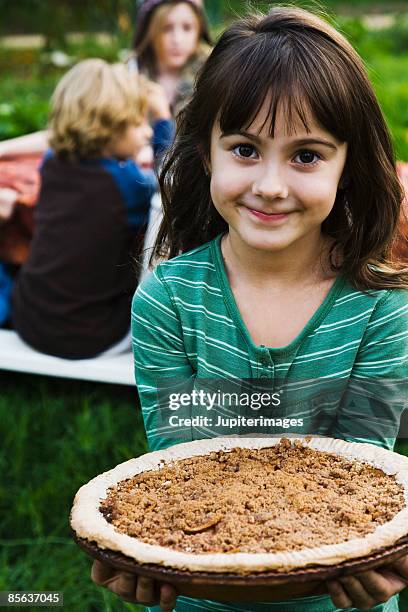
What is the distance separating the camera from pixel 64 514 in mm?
3084

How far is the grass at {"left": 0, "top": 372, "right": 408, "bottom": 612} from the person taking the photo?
2.78m

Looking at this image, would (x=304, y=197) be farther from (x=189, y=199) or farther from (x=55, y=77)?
(x=55, y=77)

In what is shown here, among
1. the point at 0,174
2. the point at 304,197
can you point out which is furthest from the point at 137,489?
the point at 0,174

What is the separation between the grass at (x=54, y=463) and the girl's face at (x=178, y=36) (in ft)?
7.49

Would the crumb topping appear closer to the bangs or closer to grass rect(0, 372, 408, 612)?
the bangs

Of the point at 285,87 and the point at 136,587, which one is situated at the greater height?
the point at 285,87

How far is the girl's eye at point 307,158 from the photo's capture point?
5.63 ft

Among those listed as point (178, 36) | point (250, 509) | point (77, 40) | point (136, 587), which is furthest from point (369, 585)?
point (77, 40)

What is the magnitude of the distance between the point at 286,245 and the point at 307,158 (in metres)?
0.16

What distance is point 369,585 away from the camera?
4.77 feet

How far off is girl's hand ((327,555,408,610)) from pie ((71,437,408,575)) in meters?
0.06

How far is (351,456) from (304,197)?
1.51 feet

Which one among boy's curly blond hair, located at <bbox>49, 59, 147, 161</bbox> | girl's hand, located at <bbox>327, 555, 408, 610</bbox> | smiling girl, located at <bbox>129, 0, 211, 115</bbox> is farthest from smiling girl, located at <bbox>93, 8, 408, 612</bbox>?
smiling girl, located at <bbox>129, 0, 211, 115</bbox>

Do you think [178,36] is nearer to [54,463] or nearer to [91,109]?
[91,109]
